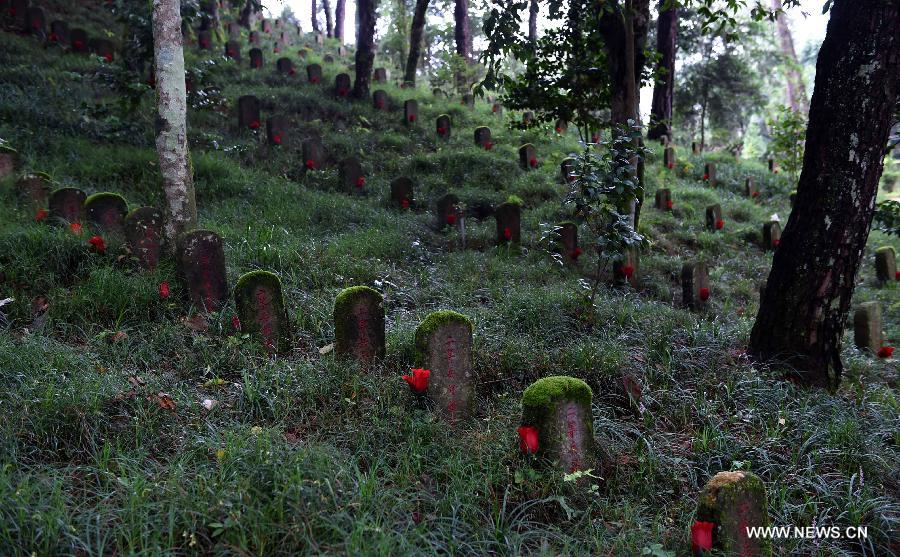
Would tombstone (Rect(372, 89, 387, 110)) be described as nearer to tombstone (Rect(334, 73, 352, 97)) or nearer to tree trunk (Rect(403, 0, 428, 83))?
tombstone (Rect(334, 73, 352, 97))

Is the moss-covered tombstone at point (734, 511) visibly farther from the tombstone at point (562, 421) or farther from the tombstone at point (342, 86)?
the tombstone at point (342, 86)

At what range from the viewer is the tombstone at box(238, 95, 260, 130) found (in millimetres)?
9938

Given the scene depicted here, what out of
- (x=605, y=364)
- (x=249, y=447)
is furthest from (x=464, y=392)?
(x=249, y=447)

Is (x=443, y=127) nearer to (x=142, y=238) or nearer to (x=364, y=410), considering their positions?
(x=142, y=238)

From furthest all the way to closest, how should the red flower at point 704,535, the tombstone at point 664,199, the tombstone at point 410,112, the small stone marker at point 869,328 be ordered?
the tombstone at point 410,112 → the tombstone at point 664,199 → the small stone marker at point 869,328 → the red flower at point 704,535

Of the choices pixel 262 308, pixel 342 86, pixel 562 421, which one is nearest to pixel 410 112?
pixel 342 86

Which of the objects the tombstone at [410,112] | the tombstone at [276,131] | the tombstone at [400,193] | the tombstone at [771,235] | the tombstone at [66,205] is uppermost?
the tombstone at [410,112]

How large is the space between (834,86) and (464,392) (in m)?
3.42

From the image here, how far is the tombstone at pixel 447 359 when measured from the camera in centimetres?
348

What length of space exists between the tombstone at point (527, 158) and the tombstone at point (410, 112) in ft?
8.74

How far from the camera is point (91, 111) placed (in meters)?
7.95

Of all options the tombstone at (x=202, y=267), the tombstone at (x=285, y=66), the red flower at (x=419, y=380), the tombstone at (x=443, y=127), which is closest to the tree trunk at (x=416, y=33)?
the tombstone at (x=285, y=66)

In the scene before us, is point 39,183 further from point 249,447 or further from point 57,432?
point 249,447

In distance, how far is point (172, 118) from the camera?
5359mm
